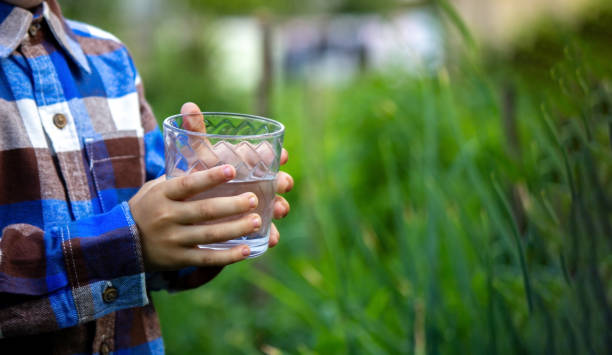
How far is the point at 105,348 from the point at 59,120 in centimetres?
40

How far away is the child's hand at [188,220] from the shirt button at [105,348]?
10.3 inches

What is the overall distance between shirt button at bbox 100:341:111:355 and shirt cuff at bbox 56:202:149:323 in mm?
147

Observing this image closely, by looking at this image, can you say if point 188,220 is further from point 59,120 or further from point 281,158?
point 59,120

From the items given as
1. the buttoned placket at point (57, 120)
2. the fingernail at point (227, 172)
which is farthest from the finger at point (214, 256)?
the buttoned placket at point (57, 120)

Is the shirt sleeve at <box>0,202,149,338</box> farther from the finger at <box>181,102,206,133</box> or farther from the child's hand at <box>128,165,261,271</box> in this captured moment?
the finger at <box>181,102,206,133</box>

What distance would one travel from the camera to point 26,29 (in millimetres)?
1027

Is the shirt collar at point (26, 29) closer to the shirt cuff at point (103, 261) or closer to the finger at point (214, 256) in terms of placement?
the shirt cuff at point (103, 261)

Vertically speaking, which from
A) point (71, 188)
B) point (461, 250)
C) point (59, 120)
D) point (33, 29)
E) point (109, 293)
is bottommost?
point (461, 250)

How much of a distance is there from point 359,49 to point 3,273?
12.8m

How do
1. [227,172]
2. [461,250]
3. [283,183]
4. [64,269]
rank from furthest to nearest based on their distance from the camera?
[461,250]
[283,183]
[64,269]
[227,172]

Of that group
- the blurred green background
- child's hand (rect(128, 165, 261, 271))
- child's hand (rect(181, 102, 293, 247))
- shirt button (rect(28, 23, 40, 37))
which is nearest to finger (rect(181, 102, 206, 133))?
child's hand (rect(181, 102, 293, 247))

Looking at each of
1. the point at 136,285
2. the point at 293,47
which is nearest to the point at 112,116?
the point at 136,285

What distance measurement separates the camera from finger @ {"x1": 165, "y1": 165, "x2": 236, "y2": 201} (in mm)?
775

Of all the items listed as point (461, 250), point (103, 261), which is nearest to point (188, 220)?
point (103, 261)
